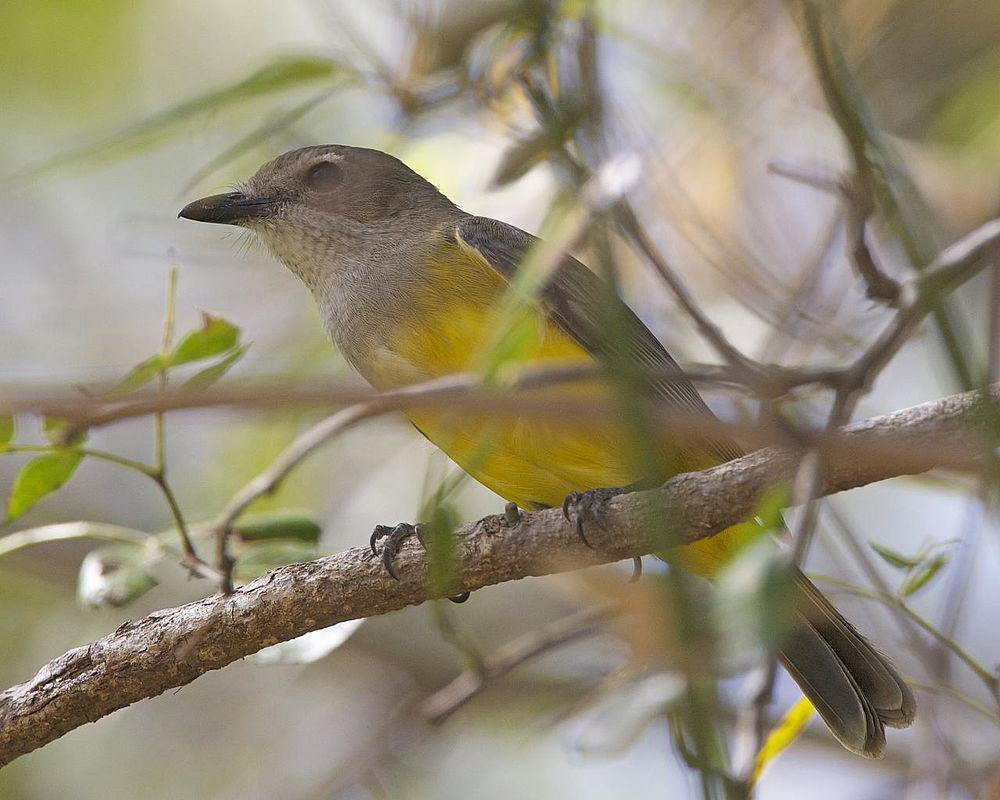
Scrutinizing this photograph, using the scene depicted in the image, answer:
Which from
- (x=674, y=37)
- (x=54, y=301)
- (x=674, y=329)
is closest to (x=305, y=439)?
(x=674, y=329)

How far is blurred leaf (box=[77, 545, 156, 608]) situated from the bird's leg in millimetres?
560

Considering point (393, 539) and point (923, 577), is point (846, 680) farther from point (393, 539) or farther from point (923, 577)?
point (393, 539)

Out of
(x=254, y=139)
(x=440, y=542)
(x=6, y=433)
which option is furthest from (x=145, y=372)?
(x=440, y=542)

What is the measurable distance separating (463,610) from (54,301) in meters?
2.72

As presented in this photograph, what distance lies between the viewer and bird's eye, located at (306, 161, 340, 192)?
4.20m

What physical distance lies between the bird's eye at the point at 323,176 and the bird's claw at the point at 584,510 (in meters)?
1.79

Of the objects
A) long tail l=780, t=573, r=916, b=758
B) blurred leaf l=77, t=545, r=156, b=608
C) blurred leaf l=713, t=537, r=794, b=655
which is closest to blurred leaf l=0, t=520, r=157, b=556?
blurred leaf l=77, t=545, r=156, b=608

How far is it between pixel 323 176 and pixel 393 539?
68.7 inches

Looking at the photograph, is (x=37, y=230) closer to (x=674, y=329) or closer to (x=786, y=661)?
(x=674, y=329)

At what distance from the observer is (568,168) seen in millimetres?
2475

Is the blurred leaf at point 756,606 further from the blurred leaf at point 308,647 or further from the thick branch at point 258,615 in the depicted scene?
the blurred leaf at point 308,647

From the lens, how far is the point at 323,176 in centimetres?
423

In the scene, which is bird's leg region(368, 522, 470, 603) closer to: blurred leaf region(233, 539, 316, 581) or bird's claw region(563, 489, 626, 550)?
blurred leaf region(233, 539, 316, 581)

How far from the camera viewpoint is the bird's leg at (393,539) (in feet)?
8.83
